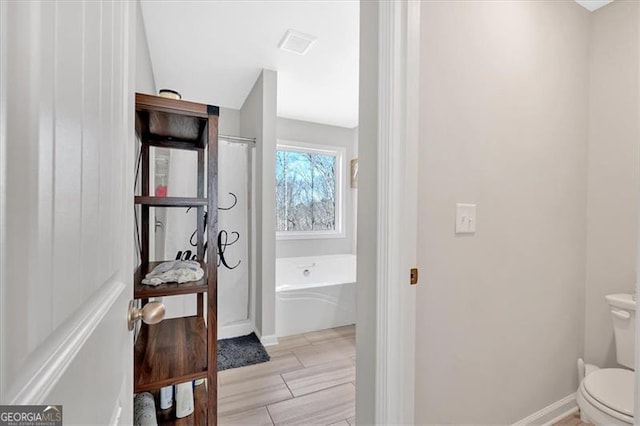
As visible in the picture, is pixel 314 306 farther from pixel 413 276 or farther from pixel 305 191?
pixel 413 276

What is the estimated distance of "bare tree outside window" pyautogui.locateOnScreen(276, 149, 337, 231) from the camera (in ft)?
12.8

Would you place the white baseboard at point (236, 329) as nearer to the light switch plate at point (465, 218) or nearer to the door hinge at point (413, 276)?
the door hinge at point (413, 276)

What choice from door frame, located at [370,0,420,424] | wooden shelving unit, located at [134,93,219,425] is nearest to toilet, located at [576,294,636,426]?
door frame, located at [370,0,420,424]

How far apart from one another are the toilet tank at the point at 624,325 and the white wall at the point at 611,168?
15 cm

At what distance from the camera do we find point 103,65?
467 millimetres

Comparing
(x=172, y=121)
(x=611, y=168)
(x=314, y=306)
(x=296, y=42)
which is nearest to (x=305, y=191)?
(x=314, y=306)

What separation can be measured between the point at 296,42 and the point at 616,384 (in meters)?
2.82

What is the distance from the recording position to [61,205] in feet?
1.04

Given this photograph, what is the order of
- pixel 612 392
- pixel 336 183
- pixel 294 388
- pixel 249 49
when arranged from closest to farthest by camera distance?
pixel 612 392
pixel 294 388
pixel 249 49
pixel 336 183

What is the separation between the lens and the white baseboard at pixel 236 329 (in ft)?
8.91

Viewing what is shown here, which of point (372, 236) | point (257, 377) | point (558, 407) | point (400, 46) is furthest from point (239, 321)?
point (400, 46)

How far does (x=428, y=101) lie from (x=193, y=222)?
224 centimetres

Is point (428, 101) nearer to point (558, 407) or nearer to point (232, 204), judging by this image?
point (558, 407)

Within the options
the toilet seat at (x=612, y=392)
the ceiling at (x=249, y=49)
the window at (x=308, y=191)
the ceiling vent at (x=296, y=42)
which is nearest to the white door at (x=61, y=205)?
the ceiling at (x=249, y=49)
